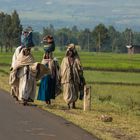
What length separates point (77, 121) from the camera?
1373cm

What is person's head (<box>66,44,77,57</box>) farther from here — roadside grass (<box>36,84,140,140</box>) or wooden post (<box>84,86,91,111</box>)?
roadside grass (<box>36,84,140,140</box>)

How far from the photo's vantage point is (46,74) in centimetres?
1706

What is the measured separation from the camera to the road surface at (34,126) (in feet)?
36.9

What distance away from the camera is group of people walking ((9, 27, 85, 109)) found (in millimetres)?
16719

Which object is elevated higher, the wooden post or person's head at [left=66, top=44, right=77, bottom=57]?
person's head at [left=66, top=44, right=77, bottom=57]

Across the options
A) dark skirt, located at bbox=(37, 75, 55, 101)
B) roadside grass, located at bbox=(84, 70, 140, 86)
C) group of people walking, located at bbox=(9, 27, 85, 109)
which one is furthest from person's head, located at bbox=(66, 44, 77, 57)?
roadside grass, located at bbox=(84, 70, 140, 86)

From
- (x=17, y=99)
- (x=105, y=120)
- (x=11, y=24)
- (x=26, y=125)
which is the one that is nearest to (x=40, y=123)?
(x=26, y=125)

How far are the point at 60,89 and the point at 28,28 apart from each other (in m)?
2.08

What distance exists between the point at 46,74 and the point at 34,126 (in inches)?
180

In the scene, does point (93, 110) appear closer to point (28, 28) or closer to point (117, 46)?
point (28, 28)

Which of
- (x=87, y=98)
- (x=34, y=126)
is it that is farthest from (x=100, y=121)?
(x=87, y=98)

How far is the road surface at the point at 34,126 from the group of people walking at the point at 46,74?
102cm

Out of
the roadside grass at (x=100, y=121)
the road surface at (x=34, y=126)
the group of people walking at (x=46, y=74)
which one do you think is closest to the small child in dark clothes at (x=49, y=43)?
the group of people walking at (x=46, y=74)

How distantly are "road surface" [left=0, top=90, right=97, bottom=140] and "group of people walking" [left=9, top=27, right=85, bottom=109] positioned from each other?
102 centimetres
